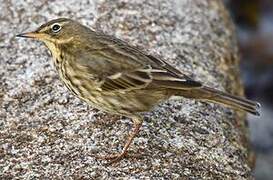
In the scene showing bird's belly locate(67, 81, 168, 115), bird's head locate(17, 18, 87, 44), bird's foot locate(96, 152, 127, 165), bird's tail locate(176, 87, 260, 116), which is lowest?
bird's foot locate(96, 152, 127, 165)

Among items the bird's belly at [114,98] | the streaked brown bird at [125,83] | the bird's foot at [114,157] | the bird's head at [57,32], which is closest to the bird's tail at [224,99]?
the streaked brown bird at [125,83]

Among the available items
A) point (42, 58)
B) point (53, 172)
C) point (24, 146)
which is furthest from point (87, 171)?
point (42, 58)

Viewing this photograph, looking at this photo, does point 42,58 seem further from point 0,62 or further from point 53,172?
point 53,172

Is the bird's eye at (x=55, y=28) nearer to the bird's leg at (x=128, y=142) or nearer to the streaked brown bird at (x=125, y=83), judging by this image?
the streaked brown bird at (x=125, y=83)

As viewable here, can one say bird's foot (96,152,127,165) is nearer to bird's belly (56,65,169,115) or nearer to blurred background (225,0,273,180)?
bird's belly (56,65,169,115)

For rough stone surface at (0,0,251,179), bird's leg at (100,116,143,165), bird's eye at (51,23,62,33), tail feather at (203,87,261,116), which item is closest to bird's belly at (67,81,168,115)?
bird's leg at (100,116,143,165)

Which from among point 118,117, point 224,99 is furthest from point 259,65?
point 224,99

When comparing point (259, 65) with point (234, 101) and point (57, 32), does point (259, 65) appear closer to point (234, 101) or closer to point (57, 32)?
point (234, 101)
